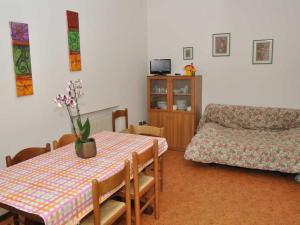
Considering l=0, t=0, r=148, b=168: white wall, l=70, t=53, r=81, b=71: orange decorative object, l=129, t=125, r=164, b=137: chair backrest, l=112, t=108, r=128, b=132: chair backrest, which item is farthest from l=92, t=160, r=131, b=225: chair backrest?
l=112, t=108, r=128, b=132: chair backrest

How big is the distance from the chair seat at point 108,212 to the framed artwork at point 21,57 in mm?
1533

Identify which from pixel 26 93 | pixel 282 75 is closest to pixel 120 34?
pixel 26 93

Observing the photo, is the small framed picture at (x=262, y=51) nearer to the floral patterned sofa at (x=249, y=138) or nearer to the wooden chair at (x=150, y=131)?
the floral patterned sofa at (x=249, y=138)

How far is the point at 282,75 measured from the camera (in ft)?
13.5

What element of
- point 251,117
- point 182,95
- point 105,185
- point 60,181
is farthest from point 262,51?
point 60,181

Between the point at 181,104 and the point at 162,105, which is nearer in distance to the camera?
the point at 181,104

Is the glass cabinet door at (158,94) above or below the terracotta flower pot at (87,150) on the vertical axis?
above

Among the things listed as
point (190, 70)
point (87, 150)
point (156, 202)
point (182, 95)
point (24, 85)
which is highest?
point (190, 70)

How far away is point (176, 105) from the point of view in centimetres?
460

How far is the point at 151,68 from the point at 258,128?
2.08 metres

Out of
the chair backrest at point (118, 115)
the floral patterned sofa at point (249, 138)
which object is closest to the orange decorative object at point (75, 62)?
the chair backrest at point (118, 115)

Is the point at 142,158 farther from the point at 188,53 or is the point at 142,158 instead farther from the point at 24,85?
the point at 188,53

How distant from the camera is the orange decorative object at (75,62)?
3.30 meters

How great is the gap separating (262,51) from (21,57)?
3.46 meters
